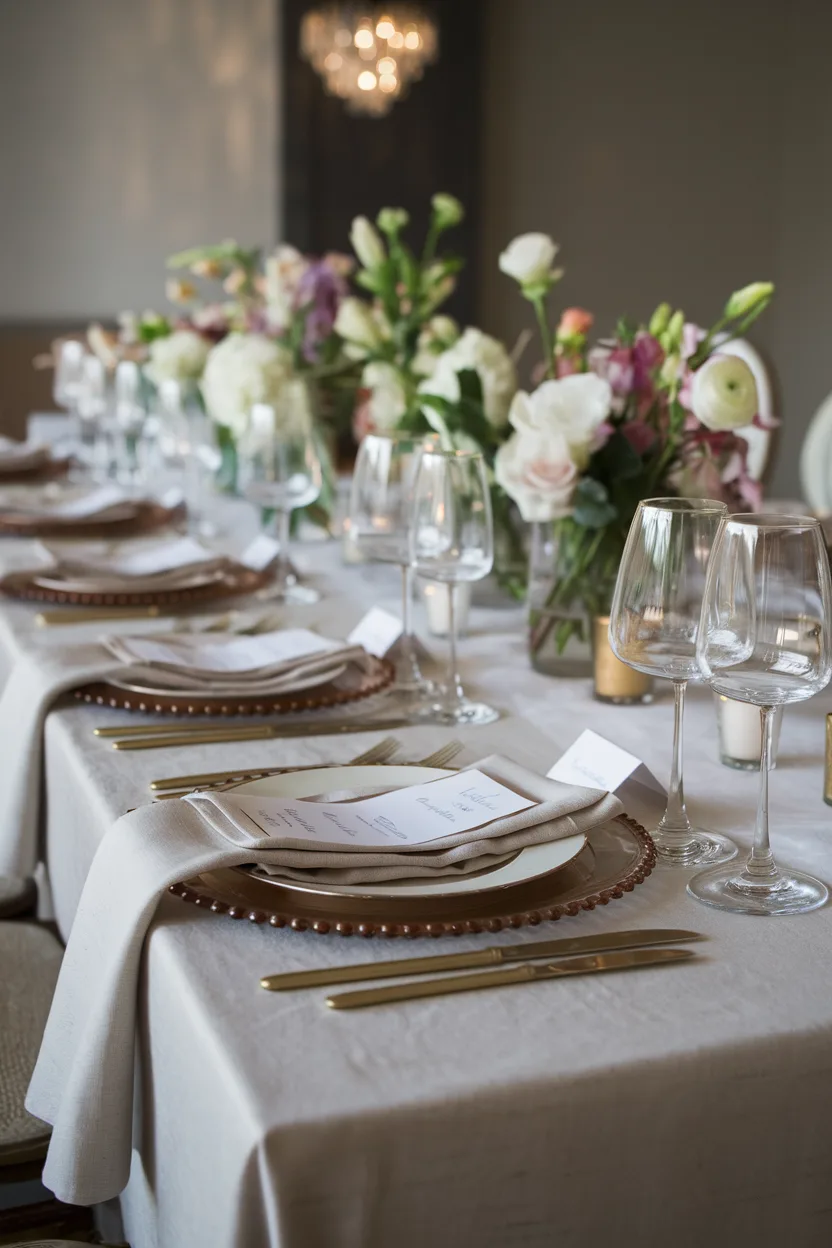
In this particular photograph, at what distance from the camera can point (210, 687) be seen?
134 cm

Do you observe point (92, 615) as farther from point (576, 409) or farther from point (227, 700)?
point (576, 409)

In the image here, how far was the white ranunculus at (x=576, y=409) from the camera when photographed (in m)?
1.42

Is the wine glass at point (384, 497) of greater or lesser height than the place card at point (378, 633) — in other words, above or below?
above

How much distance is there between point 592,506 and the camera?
1.44 m

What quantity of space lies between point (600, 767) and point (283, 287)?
1.63 metres

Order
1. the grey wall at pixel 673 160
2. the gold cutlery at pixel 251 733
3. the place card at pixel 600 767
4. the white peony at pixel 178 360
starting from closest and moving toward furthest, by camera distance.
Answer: the place card at pixel 600 767, the gold cutlery at pixel 251 733, the white peony at pixel 178 360, the grey wall at pixel 673 160

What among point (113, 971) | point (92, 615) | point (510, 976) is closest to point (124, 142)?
point (92, 615)

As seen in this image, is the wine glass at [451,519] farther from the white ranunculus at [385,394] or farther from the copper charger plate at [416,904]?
the white ranunculus at [385,394]

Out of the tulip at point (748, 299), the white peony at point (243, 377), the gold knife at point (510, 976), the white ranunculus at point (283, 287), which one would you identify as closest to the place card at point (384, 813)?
the gold knife at point (510, 976)

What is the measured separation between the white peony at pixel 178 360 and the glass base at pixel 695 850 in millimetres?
1929

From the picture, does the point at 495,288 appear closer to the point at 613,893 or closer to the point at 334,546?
the point at 334,546

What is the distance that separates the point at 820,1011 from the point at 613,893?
16 cm

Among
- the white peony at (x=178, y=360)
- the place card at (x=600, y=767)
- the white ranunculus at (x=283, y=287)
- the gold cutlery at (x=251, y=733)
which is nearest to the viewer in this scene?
the place card at (x=600, y=767)

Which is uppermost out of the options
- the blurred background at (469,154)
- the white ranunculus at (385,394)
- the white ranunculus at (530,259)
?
the blurred background at (469,154)
